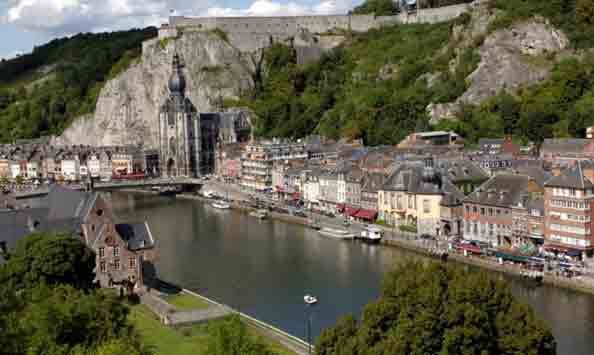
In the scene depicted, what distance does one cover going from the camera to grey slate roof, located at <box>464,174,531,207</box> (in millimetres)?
36594

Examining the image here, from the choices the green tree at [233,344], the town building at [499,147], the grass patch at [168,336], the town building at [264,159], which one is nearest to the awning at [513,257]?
the grass patch at [168,336]

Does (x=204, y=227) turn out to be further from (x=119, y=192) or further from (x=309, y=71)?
(x=309, y=71)

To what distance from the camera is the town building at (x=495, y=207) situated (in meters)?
36.4

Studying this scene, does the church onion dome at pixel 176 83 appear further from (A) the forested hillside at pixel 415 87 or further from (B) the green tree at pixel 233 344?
(B) the green tree at pixel 233 344

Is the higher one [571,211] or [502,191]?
[502,191]

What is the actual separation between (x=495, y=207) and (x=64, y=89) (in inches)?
2990

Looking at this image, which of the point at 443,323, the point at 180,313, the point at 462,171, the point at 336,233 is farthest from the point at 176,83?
the point at 443,323

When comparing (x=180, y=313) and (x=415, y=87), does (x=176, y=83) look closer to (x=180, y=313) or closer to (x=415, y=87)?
(x=415, y=87)

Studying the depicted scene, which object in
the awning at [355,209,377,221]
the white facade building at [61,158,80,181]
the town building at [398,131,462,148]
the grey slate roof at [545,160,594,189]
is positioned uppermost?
the town building at [398,131,462,148]

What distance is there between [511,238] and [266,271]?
10.9m

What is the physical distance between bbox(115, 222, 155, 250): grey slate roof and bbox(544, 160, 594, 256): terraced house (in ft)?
53.1

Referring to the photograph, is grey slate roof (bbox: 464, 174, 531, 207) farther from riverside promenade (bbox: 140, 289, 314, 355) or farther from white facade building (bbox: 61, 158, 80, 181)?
white facade building (bbox: 61, 158, 80, 181)

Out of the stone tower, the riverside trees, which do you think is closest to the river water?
the riverside trees

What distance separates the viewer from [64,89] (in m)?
102
